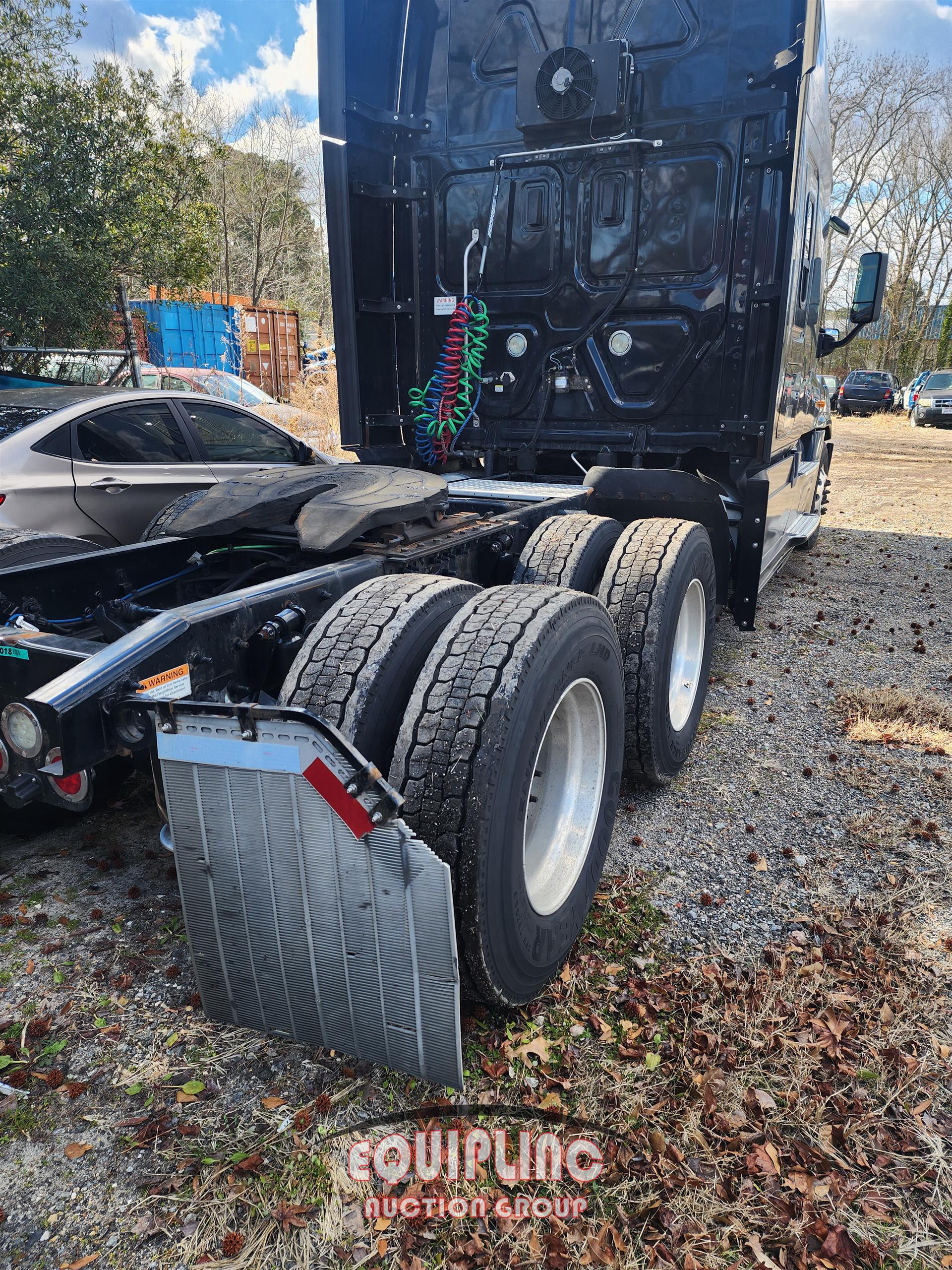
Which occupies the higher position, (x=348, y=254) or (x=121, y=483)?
(x=348, y=254)

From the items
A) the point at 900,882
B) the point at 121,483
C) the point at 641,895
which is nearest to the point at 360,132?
the point at 121,483

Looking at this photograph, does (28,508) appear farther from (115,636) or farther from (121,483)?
(115,636)

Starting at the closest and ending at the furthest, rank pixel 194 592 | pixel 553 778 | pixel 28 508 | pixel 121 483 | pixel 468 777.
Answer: pixel 468 777
pixel 553 778
pixel 194 592
pixel 28 508
pixel 121 483

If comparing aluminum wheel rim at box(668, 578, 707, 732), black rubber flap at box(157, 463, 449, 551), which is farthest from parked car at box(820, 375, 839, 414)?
black rubber flap at box(157, 463, 449, 551)

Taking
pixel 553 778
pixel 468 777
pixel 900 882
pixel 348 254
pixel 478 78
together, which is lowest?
pixel 900 882

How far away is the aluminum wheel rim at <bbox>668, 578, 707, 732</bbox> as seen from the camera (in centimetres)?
402

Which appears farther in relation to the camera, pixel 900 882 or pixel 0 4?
pixel 0 4

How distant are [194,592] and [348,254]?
2.21 meters

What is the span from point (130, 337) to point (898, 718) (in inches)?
429

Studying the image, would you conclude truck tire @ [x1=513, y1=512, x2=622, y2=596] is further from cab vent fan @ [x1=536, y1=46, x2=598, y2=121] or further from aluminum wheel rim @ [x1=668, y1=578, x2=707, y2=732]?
cab vent fan @ [x1=536, y1=46, x2=598, y2=121]

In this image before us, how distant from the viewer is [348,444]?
16.5 ft

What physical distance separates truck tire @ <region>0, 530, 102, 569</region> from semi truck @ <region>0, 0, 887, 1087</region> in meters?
0.28

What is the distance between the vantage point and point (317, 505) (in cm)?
304

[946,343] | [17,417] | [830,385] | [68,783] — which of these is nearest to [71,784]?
[68,783]
